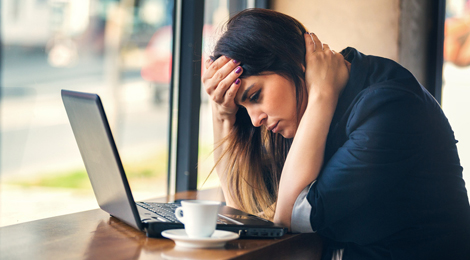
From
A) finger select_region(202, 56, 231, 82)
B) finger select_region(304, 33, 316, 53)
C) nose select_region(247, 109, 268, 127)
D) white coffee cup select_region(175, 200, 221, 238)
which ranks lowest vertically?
white coffee cup select_region(175, 200, 221, 238)

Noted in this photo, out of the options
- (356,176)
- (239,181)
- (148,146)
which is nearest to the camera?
(356,176)

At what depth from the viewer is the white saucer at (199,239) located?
2.21 feet

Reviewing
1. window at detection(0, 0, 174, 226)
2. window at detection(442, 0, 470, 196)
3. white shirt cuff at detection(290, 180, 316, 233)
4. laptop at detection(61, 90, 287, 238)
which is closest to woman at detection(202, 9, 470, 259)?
white shirt cuff at detection(290, 180, 316, 233)

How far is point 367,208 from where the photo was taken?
907 millimetres

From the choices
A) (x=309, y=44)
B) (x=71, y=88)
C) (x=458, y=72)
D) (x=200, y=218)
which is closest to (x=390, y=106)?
(x=309, y=44)

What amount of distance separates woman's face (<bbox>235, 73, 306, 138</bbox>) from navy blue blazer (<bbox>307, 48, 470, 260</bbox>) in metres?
0.19

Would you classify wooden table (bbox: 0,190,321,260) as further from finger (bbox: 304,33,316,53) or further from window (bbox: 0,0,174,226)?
finger (bbox: 304,33,316,53)

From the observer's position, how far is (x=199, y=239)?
671 millimetres

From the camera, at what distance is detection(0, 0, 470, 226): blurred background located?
113 cm

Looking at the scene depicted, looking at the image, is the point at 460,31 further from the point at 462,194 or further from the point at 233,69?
the point at 233,69

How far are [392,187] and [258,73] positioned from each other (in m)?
0.43

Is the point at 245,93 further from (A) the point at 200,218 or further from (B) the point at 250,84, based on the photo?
(A) the point at 200,218

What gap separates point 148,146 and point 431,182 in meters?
1.03

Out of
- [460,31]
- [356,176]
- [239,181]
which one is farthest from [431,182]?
[460,31]
